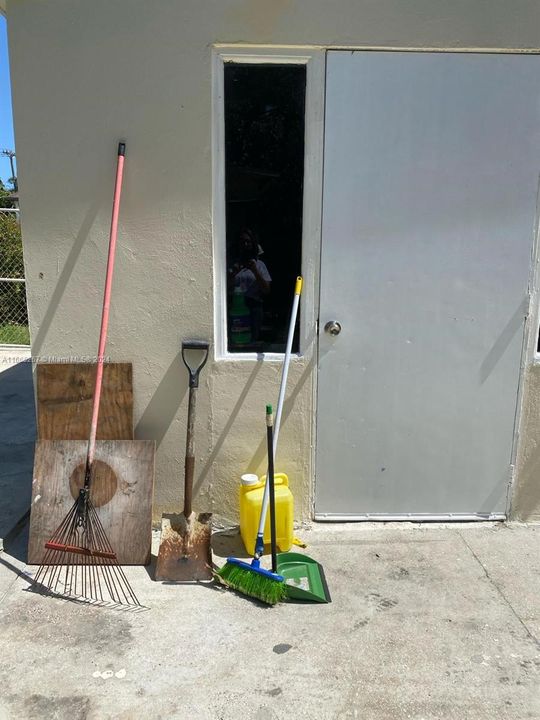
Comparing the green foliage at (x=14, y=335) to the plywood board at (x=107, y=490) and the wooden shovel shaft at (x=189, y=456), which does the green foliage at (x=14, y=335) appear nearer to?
the plywood board at (x=107, y=490)

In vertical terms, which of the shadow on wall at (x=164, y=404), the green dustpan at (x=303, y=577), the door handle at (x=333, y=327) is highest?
the door handle at (x=333, y=327)

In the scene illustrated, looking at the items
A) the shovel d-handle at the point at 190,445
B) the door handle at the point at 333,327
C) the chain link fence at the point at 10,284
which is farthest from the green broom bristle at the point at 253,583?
the chain link fence at the point at 10,284

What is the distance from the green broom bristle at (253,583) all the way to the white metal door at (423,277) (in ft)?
2.54

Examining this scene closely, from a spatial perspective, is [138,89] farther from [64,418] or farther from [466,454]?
[466,454]

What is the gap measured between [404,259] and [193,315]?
1.22 metres

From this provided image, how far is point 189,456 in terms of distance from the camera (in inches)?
118

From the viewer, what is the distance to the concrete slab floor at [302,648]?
2055mm

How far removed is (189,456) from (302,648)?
3.64 ft

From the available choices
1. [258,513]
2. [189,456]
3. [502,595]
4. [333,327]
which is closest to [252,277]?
[333,327]

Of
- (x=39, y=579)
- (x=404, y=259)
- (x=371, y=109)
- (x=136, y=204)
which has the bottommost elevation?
(x=39, y=579)

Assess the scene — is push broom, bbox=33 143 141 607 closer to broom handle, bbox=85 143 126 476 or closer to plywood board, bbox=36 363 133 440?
broom handle, bbox=85 143 126 476

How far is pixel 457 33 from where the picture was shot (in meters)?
2.90

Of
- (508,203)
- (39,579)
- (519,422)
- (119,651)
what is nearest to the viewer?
(119,651)

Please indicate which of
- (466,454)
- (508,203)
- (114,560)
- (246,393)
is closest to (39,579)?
(114,560)
